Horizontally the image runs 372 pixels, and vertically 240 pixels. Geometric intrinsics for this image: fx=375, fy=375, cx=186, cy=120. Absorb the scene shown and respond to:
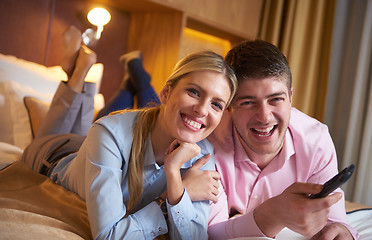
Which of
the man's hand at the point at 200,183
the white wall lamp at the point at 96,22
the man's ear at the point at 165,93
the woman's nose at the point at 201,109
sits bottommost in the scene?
the man's hand at the point at 200,183

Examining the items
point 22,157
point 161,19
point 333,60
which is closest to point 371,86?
point 333,60

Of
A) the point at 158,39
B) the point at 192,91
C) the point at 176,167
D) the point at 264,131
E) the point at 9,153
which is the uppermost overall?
the point at 158,39

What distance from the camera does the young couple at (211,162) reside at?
3.41 feet

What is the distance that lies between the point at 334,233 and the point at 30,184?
3.44 feet

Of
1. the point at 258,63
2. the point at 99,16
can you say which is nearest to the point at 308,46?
the point at 99,16

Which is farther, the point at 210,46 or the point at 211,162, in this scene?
the point at 210,46

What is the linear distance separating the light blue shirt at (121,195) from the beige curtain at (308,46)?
2.36 meters

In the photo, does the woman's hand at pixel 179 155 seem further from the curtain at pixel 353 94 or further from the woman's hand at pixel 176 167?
the curtain at pixel 353 94

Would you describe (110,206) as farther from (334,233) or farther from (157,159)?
(334,233)

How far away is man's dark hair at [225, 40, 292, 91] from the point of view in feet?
4.30

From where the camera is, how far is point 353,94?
3160mm

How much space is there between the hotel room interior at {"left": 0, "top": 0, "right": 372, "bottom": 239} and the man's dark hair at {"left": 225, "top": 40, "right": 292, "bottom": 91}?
2.52ft

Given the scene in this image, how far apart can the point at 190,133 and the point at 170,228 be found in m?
0.29

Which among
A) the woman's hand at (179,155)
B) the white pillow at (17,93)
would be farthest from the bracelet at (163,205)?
the white pillow at (17,93)
